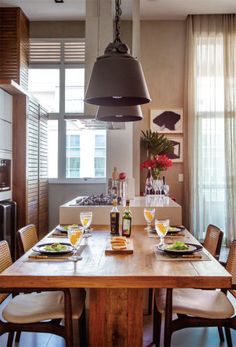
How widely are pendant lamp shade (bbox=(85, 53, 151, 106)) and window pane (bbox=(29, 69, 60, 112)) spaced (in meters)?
4.15

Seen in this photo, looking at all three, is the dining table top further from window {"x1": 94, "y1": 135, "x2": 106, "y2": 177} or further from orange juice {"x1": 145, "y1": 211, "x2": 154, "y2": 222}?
window {"x1": 94, "y1": 135, "x2": 106, "y2": 177}

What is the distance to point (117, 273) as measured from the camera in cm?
178

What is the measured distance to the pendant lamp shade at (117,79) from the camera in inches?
81.0

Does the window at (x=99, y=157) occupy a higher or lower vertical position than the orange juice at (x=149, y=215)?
higher

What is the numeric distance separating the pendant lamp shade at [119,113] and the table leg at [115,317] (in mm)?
1480

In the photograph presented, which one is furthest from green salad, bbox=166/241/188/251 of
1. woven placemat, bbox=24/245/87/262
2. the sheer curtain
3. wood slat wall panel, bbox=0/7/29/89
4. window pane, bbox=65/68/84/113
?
window pane, bbox=65/68/84/113

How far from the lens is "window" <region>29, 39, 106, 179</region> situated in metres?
6.12

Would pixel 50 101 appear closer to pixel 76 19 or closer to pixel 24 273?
pixel 76 19

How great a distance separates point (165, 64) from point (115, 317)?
4.86 meters

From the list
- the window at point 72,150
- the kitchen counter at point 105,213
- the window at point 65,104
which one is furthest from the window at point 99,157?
the kitchen counter at point 105,213

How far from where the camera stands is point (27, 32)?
595 cm

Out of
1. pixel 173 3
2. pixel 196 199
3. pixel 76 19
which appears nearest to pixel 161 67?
pixel 173 3

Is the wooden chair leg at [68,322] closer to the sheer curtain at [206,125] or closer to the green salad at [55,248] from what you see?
the green salad at [55,248]

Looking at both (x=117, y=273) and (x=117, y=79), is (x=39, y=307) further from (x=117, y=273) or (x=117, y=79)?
(x=117, y=79)
